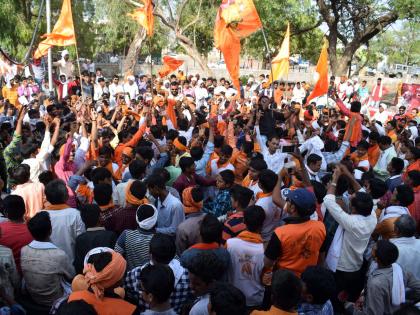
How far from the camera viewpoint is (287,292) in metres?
2.63

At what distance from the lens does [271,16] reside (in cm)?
2181

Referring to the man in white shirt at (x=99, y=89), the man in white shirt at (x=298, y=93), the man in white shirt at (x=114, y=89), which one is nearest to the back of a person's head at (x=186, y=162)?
the man in white shirt at (x=114, y=89)

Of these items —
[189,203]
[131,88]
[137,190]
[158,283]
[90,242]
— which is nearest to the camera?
[158,283]

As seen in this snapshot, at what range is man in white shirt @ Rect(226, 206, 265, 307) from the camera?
3.53 m

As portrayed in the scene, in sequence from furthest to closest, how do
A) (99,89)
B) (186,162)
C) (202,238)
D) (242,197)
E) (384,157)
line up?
(99,89) → (384,157) → (186,162) → (242,197) → (202,238)

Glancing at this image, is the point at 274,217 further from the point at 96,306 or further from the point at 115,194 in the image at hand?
the point at 96,306

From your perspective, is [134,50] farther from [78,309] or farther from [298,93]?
[78,309]

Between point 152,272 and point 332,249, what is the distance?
1935 mm

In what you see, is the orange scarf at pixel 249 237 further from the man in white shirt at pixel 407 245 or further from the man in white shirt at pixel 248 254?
the man in white shirt at pixel 407 245

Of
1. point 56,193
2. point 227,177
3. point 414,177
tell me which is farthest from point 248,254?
point 414,177

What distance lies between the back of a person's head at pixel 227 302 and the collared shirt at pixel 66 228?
189 centimetres

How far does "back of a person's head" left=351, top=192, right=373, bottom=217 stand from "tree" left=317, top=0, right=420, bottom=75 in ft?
61.9

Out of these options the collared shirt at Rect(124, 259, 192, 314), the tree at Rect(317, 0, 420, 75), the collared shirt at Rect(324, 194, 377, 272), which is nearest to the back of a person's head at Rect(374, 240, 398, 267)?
the collared shirt at Rect(324, 194, 377, 272)

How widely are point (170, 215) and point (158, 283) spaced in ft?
5.33
